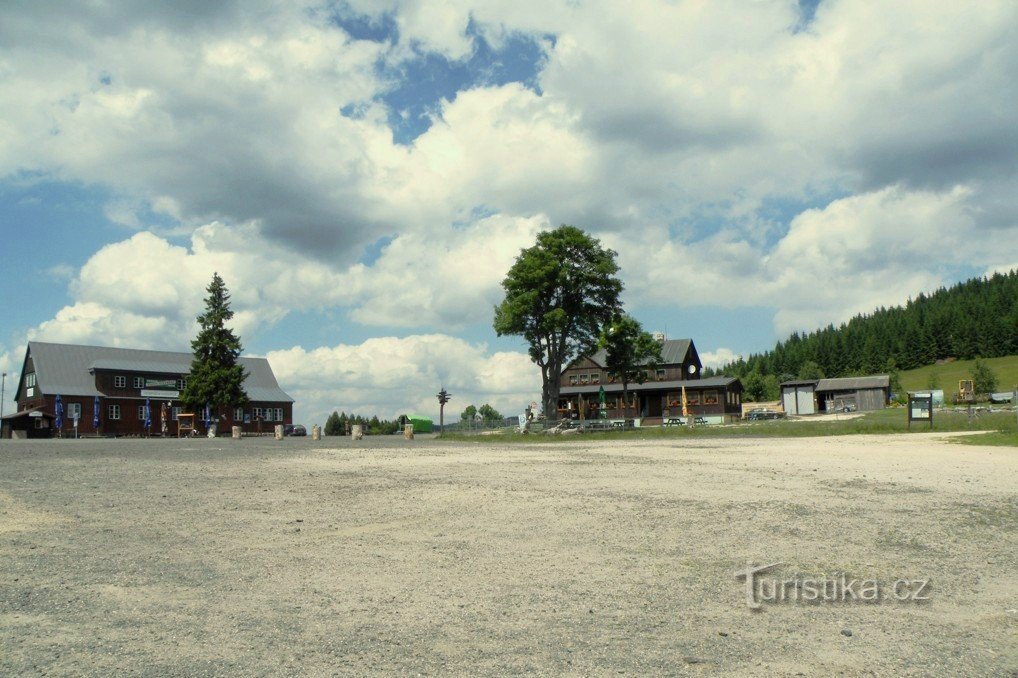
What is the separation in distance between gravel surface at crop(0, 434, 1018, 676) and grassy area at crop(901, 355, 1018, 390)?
141 meters

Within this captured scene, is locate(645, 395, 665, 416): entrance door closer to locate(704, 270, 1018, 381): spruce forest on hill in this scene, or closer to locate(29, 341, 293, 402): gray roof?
locate(29, 341, 293, 402): gray roof

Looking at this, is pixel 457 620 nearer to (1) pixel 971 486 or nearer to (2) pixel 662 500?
(2) pixel 662 500

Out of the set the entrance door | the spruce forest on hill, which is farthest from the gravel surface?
the spruce forest on hill

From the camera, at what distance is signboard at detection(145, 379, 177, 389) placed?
303 ft

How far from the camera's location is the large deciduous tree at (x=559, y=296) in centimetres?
6053

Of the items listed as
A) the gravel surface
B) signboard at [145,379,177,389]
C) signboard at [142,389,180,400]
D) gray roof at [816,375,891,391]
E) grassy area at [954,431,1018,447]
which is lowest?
grassy area at [954,431,1018,447]

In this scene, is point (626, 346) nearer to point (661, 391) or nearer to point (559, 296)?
point (559, 296)

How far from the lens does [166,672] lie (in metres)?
4.98

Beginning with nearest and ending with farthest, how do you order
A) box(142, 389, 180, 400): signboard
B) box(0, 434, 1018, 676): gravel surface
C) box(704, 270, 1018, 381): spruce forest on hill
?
box(0, 434, 1018, 676): gravel surface, box(142, 389, 180, 400): signboard, box(704, 270, 1018, 381): spruce forest on hill

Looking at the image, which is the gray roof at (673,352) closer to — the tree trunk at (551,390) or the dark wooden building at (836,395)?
the dark wooden building at (836,395)

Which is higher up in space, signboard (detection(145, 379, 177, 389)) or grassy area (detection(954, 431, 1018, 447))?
signboard (detection(145, 379, 177, 389))

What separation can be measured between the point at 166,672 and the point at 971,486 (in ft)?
47.2

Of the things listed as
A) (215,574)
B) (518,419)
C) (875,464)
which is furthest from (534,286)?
(215,574)

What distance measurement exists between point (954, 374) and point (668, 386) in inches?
3871
